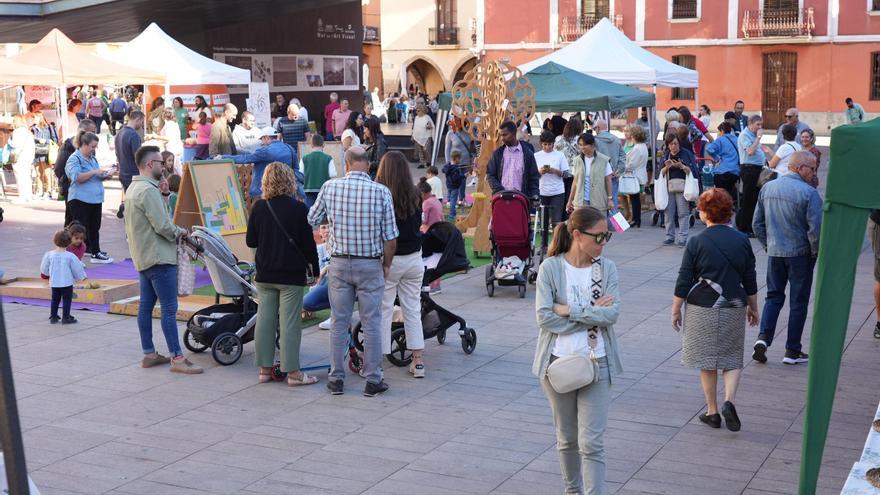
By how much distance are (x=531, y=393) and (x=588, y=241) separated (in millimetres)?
2921

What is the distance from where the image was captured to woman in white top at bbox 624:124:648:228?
16406mm

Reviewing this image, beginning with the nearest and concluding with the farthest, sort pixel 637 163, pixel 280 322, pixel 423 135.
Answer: pixel 280 322 < pixel 637 163 < pixel 423 135

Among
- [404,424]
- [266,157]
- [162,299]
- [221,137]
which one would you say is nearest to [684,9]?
[221,137]

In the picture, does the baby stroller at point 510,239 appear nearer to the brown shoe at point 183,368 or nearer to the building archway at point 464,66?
the brown shoe at point 183,368

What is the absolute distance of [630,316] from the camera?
10555 millimetres

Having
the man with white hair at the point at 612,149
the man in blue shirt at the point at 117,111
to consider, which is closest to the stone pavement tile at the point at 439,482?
the man with white hair at the point at 612,149

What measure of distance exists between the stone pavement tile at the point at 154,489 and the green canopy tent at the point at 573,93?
11669 millimetres

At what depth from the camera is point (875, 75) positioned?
42562 millimetres

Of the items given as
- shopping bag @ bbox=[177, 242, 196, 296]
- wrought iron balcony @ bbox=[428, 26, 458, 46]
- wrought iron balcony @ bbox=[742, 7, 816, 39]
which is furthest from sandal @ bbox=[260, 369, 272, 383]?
wrought iron balcony @ bbox=[428, 26, 458, 46]

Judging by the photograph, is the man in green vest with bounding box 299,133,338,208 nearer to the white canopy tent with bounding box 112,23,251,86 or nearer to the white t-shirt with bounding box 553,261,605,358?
the white canopy tent with bounding box 112,23,251,86

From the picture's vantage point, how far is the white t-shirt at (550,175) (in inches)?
510

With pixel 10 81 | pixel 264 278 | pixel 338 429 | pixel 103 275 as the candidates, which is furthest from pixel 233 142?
pixel 338 429

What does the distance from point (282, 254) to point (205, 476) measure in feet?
6.56

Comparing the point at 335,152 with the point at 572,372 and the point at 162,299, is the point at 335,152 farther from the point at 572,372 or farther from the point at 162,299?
the point at 572,372
